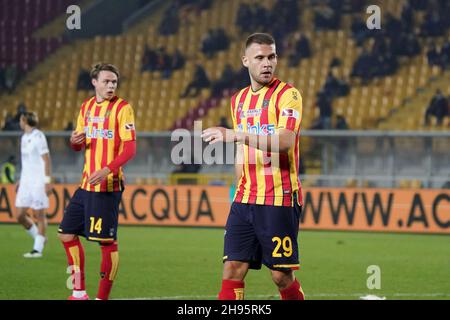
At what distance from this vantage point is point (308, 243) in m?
14.8

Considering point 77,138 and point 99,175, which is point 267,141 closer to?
point 99,175

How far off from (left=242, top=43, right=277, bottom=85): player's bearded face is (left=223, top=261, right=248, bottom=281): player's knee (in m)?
1.23

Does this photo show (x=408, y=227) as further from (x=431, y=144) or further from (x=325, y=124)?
(x=325, y=124)

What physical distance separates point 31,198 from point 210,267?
3054mm

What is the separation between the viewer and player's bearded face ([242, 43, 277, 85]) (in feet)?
20.2

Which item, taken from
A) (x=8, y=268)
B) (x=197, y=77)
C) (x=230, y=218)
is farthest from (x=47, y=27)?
(x=230, y=218)

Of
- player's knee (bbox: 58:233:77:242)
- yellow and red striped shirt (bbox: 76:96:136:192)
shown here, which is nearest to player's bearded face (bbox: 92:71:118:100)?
yellow and red striped shirt (bbox: 76:96:136:192)

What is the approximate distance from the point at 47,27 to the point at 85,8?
126 cm

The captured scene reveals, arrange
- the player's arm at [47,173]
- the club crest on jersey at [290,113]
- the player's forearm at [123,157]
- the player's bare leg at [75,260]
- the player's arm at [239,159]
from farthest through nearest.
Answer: the player's arm at [47,173]
the player's bare leg at [75,260]
the player's forearm at [123,157]
the player's arm at [239,159]
the club crest on jersey at [290,113]

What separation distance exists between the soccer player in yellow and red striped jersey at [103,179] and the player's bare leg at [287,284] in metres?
2.17

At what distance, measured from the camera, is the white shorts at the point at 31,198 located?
1299 cm

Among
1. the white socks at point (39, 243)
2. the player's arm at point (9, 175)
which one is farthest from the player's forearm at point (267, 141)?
the player's arm at point (9, 175)

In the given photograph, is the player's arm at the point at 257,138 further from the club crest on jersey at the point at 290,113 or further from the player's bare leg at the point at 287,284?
the player's bare leg at the point at 287,284

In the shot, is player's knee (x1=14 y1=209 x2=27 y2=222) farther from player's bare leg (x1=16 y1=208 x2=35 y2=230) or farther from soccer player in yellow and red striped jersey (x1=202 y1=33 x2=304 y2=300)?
soccer player in yellow and red striped jersey (x1=202 y1=33 x2=304 y2=300)
